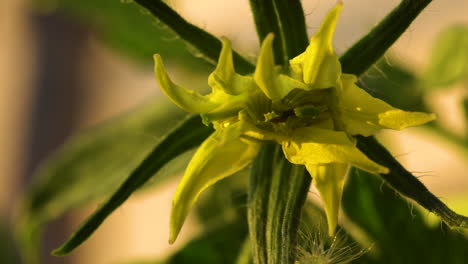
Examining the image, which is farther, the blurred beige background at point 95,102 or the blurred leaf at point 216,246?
the blurred beige background at point 95,102

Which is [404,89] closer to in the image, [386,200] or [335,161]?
[386,200]

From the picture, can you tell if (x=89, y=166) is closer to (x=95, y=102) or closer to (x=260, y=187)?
(x=260, y=187)

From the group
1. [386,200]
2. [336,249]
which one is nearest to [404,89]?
[386,200]

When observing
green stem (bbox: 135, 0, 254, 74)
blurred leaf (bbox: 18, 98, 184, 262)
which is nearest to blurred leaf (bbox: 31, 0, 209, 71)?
blurred leaf (bbox: 18, 98, 184, 262)

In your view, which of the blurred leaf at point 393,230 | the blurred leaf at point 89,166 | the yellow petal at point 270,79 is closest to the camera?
the yellow petal at point 270,79

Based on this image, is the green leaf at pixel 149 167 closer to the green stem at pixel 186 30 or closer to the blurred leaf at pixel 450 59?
the green stem at pixel 186 30

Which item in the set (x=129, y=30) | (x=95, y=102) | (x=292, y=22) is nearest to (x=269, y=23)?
(x=292, y=22)

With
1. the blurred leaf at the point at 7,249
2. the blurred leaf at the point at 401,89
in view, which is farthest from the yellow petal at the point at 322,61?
the blurred leaf at the point at 7,249
